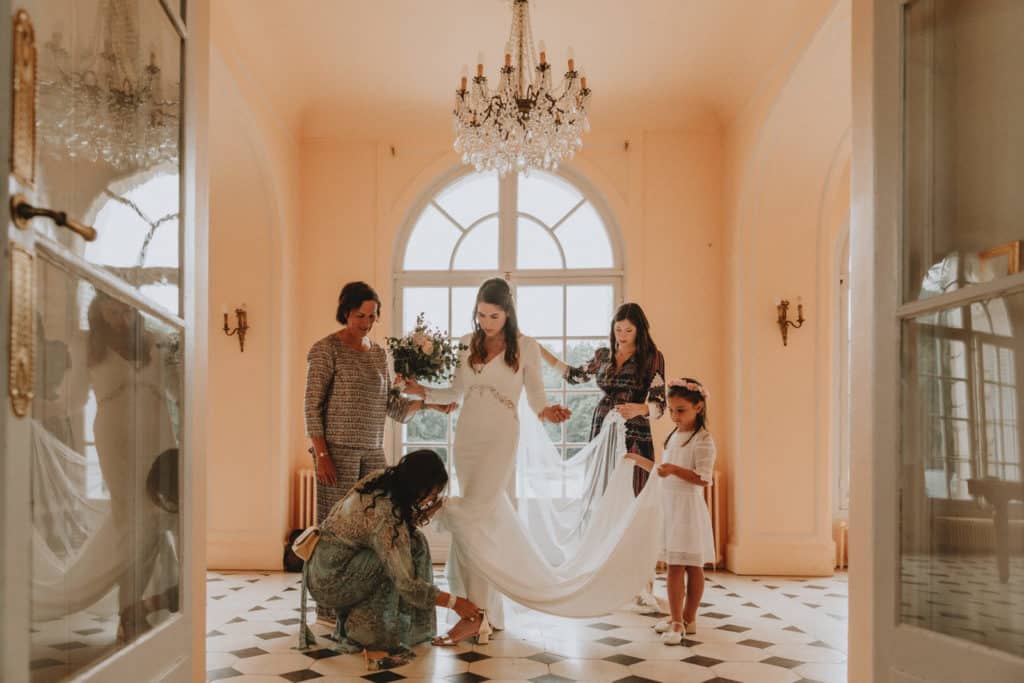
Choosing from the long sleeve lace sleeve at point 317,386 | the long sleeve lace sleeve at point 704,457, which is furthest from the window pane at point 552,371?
the long sleeve lace sleeve at point 317,386

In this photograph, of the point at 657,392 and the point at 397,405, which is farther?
the point at 657,392

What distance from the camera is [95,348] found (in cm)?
194

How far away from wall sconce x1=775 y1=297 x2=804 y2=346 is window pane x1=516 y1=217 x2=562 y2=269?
1.97 metres

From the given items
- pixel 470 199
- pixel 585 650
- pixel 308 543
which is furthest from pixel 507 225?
pixel 308 543

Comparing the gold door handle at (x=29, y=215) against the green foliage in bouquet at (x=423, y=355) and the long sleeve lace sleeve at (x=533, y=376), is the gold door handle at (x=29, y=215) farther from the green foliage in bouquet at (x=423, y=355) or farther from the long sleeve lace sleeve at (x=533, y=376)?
the long sleeve lace sleeve at (x=533, y=376)

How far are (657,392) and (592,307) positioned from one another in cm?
252

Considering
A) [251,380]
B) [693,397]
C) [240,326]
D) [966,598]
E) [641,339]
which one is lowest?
[966,598]

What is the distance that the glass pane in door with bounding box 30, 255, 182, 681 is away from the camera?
5.53 feet

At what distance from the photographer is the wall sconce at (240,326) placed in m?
7.50

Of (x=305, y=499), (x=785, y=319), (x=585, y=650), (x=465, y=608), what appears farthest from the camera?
(x=305, y=499)

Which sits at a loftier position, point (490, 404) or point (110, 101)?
point (110, 101)

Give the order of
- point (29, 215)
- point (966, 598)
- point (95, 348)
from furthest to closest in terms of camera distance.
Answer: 1. point (966, 598)
2. point (95, 348)
3. point (29, 215)

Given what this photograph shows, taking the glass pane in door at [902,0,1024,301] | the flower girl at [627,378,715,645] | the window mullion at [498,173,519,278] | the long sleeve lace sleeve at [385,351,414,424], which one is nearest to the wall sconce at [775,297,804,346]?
the window mullion at [498,173,519,278]

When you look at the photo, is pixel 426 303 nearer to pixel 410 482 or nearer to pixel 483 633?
pixel 483 633
